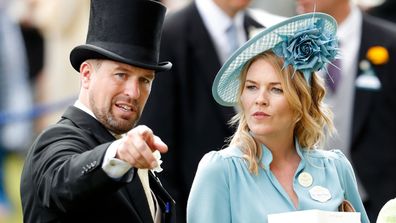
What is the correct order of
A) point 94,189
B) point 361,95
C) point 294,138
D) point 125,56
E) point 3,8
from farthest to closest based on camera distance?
1. point 3,8
2. point 361,95
3. point 294,138
4. point 125,56
5. point 94,189

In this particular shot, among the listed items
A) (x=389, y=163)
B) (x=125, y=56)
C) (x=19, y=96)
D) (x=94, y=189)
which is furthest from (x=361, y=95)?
(x=19, y=96)

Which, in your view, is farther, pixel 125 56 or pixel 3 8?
pixel 3 8

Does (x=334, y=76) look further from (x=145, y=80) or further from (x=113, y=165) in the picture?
(x=113, y=165)

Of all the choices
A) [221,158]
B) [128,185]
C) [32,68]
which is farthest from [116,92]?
[32,68]

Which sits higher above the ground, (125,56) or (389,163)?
(125,56)

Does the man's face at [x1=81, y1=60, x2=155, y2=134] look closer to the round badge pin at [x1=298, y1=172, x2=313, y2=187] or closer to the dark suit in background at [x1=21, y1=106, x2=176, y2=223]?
the dark suit in background at [x1=21, y1=106, x2=176, y2=223]

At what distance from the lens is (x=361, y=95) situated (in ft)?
31.9

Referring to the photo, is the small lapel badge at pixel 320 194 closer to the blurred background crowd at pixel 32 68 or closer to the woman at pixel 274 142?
the woman at pixel 274 142

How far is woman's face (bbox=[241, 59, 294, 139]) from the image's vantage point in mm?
7027

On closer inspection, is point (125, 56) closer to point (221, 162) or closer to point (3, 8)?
point (221, 162)

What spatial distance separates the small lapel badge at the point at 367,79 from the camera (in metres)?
9.75

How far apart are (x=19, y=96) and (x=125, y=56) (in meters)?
9.19

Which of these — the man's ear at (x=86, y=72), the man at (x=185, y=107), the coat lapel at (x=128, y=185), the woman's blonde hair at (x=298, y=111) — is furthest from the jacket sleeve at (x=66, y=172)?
the man at (x=185, y=107)

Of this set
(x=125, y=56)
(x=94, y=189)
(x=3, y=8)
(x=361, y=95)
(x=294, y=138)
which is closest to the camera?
(x=94, y=189)
